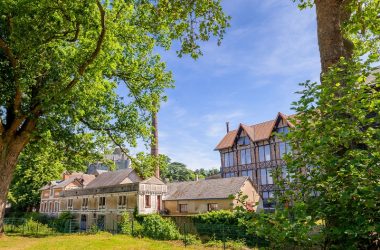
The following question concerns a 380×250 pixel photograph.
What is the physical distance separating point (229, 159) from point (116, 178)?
63.1 feet

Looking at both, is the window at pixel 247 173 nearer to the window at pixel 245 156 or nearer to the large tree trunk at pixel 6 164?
the window at pixel 245 156

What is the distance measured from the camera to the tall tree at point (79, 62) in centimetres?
1028

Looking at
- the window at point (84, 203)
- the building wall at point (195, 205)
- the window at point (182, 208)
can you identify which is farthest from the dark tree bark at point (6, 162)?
the window at point (84, 203)

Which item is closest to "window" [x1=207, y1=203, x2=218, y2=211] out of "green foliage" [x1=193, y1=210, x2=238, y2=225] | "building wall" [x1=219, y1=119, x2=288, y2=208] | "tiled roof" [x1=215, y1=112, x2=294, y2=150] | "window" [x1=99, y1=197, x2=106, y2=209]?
"green foliage" [x1=193, y1=210, x2=238, y2=225]

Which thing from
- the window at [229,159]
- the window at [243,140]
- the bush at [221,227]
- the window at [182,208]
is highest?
the window at [243,140]

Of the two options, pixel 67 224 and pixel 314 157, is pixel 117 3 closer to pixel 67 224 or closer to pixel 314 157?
pixel 314 157

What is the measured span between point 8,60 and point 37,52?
3119 mm

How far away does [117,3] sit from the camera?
51.0 feet

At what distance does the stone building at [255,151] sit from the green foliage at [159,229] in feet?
65.2

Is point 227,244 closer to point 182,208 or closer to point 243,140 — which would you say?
point 182,208

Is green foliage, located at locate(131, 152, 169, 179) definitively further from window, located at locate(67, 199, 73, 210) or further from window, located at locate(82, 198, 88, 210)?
window, located at locate(67, 199, 73, 210)

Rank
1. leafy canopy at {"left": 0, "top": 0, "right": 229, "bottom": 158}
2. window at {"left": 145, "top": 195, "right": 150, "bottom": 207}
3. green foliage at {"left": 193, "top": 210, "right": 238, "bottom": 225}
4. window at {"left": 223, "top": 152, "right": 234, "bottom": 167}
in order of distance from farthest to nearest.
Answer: window at {"left": 223, "top": 152, "right": 234, "bottom": 167}
window at {"left": 145, "top": 195, "right": 150, "bottom": 207}
green foliage at {"left": 193, "top": 210, "right": 238, "bottom": 225}
leafy canopy at {"left": 0, "top": 0, "right": 229, "bottom": 158}

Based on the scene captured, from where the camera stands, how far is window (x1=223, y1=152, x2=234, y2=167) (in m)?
53.8

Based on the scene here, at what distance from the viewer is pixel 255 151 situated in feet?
166
